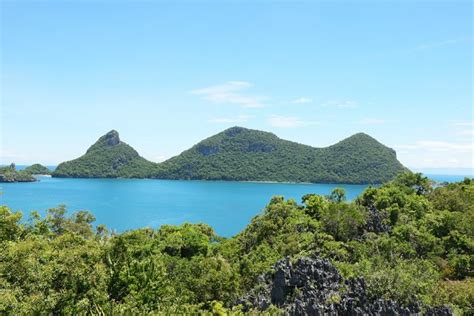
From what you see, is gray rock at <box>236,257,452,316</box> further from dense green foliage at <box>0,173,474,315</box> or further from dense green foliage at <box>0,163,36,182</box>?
dense green foliage at <box>0,163,36,182</box>

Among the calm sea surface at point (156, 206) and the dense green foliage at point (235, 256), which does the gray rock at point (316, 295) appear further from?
Result: the calm sea surface at point (156, 206)

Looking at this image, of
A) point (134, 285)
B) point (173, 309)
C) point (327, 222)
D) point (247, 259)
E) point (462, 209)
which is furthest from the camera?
point (462, 209)

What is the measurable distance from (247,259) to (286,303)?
34.0 ft

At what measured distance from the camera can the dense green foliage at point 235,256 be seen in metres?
20.6

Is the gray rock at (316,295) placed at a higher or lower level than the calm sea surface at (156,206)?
higher

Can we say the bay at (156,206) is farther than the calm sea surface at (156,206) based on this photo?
No

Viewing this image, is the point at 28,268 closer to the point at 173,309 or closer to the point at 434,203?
the point at 173,309

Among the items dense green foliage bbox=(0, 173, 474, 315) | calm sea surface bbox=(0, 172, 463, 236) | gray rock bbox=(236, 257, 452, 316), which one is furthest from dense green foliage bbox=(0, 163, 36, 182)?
gray rock bbox=(236, 257, 452, 316)

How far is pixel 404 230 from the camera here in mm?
36094

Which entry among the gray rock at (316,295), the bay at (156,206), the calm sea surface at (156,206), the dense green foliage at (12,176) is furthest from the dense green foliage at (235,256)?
the dense green foliage at (12,176)

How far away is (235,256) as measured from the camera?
36562 mm

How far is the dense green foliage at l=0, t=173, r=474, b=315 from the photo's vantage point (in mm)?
20641

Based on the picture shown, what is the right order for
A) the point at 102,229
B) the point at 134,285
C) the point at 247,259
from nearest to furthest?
the point at 134,285 → the point at 247,259 → the point at 102,229

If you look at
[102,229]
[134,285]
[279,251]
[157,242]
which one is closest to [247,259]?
[279,251]
